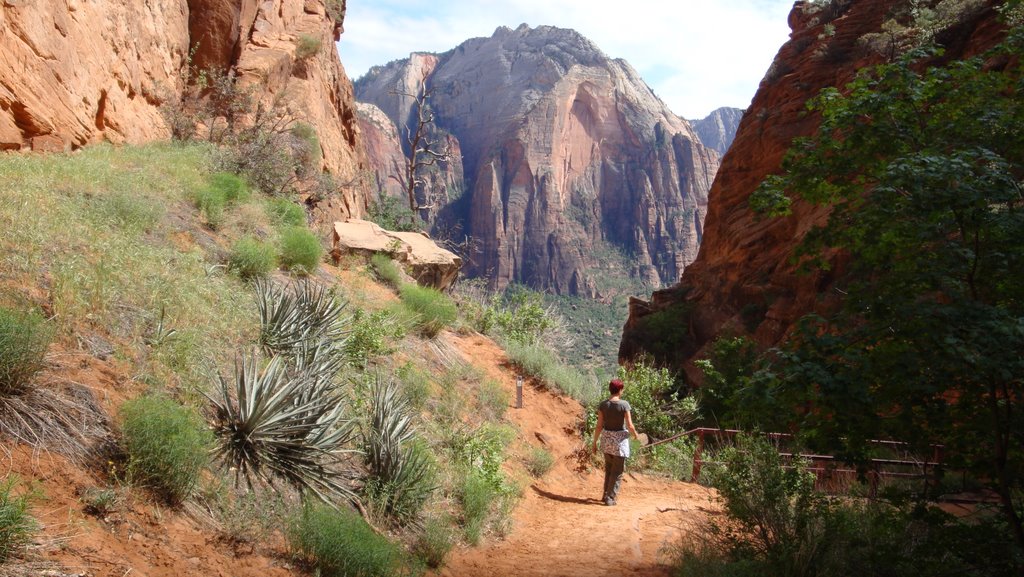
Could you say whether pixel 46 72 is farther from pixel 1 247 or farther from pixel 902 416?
pixel 902 416

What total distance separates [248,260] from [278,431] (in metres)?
4.17

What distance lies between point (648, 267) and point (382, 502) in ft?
333

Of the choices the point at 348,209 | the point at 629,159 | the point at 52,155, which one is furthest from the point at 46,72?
the point at 629,159

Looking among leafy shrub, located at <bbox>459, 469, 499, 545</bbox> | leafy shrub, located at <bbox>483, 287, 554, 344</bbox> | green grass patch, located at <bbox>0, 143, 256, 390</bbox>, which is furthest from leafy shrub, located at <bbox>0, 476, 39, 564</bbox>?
leafy shrub, located at <bbox>483, 287, 554, 344</bbox>

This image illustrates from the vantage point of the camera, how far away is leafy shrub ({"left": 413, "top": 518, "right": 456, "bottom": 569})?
5297 millimetres

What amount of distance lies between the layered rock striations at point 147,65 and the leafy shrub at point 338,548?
25.0 feet

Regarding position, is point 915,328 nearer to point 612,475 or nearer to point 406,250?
point 612,475

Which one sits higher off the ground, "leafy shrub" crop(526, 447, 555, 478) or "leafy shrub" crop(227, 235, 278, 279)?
"leafy shrub" crop(227, 235, 278, 279)

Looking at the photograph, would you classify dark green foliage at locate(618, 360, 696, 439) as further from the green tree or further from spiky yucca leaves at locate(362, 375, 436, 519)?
the green tree

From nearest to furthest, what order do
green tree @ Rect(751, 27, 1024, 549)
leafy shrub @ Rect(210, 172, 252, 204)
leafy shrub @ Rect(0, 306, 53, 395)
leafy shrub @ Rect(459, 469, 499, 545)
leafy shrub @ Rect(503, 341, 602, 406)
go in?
green tree @ Rect(751, 27, 1024, 549), leafy shrub @ Rect(0, 306, 53, 395), leafy shrub @ Rect(459, 469, 499, 545), leafy shrub @ Rect(210, 172, 252, 204), leafy shrub @ Rect(503, 341, 602, 406)

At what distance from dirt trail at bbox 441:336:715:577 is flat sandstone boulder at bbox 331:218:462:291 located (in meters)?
2.92

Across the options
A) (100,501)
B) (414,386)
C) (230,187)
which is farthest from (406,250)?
(100,501)

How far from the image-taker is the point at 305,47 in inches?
766

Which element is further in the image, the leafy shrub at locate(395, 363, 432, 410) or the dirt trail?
the leafy shrub at locate(395, 363, 432, 410)
